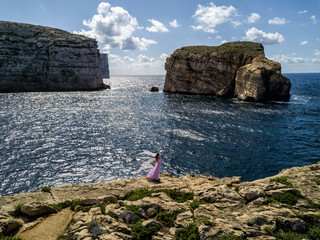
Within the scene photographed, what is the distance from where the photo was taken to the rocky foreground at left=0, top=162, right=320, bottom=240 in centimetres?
1060

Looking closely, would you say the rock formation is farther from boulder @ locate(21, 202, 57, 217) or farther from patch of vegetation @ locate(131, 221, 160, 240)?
boulder @ locate(21, 202, 57, 217)

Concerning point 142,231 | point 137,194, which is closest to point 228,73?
point 137,194

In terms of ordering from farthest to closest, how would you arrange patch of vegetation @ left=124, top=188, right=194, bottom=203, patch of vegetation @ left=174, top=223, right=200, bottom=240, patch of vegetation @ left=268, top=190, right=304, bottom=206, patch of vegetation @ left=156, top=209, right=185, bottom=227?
1. patch of vegetation @ left=124, top=188, right=194, bottom=203
2. patch of vegetation @ left=268, top=190, right=304, bottom=206
3. patch of vegetation @ left=156, top=209, right=185, bottom=227
4. patch of vegetation @ left=174, top=223, right=200, bottom=240

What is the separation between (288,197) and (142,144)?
85.5ft

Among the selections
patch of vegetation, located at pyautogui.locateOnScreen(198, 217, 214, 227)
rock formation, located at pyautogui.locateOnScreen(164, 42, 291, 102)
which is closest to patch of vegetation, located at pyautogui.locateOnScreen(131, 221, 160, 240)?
patch of vegetation, located at pyautogui.locateOnScreen(198, 217, 214, 227)

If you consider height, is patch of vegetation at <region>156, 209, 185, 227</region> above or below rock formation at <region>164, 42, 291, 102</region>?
below

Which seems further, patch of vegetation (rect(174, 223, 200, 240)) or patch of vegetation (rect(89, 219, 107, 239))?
patch of vegetation (rect(174, 223, 200, 240))

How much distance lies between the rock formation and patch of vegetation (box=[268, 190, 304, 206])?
229 ft

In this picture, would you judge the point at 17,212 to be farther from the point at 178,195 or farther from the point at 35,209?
the point at 178,195

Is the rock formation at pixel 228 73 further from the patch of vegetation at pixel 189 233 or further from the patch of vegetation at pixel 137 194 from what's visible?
the patch of vegetation at pixel 189 233

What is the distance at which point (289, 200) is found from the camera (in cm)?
1312

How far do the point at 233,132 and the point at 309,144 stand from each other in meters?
13.3

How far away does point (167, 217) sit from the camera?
1205cm

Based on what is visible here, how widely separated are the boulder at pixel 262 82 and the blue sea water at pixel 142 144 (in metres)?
18.4
